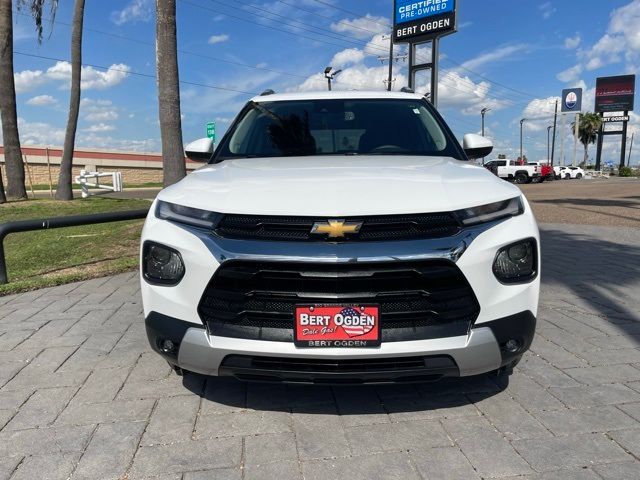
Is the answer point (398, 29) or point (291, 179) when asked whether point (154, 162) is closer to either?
point (398, 29)

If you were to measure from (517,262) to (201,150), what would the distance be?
99.8 inches

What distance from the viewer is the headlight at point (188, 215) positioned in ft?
7.54

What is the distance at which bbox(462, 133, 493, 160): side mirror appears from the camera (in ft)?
12.5

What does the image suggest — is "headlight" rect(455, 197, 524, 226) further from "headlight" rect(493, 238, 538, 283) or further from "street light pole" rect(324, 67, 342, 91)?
"street light pole" rect(324, 67, 342, 91)

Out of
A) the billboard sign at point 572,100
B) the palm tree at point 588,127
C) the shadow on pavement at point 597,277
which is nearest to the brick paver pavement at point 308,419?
the shadow on pavement at point 597,277

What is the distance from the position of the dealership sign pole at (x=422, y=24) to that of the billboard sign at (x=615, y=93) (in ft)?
229

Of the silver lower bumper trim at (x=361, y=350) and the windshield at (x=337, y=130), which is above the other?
the windshield at (x=337, y=130)

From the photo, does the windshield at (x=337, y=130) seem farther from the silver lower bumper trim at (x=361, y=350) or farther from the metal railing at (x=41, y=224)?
the metal railing at (x=41, y=224)

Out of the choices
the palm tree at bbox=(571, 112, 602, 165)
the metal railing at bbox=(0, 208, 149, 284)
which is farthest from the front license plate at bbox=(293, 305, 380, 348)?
the palm tree at bbox=(571, 112, 602, 165)

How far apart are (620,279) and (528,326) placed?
381 cm

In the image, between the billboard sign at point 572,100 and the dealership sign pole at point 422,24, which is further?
the billboard sign at point 572,100

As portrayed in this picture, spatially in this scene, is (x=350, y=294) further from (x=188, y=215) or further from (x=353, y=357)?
(x=188, y=215)

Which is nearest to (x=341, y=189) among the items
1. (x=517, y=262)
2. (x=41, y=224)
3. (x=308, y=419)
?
(x=517, y=262)

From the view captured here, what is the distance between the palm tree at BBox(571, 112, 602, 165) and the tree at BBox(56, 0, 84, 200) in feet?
279
